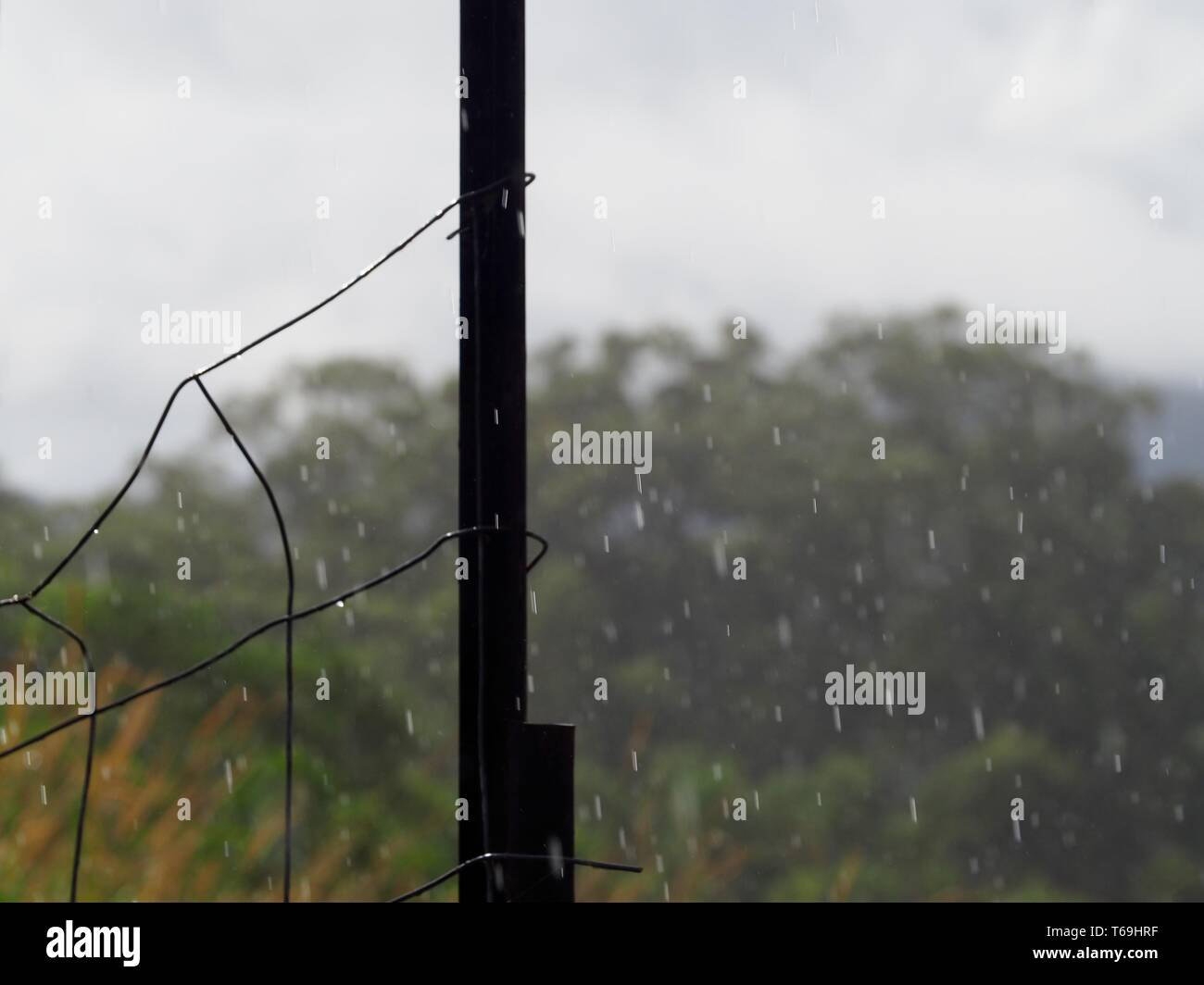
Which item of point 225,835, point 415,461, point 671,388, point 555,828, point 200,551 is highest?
point 671,388

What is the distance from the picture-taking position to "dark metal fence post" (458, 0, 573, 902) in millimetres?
1066

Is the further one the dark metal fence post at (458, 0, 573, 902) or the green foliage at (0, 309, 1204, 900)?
the green foliage at (0, 309, 1204, 900)

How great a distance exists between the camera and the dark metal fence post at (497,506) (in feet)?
3.50

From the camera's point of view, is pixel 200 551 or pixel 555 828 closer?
pixel 555 828

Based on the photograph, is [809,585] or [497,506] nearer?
[497,506]

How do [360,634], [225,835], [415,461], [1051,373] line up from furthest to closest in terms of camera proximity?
[1051,373] → [415,461] → [360,634] → [225,835]

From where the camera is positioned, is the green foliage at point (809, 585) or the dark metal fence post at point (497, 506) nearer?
the dark metal fence post at point (497, 506)

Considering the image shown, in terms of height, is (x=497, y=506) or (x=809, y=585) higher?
(x=809, y=585)

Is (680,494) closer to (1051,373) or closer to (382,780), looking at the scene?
(1051,373)

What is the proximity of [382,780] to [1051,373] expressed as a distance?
328 inches

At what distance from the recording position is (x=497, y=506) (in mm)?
1111

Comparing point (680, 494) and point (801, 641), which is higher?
point (680, 494)

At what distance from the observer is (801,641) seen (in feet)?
32.8
